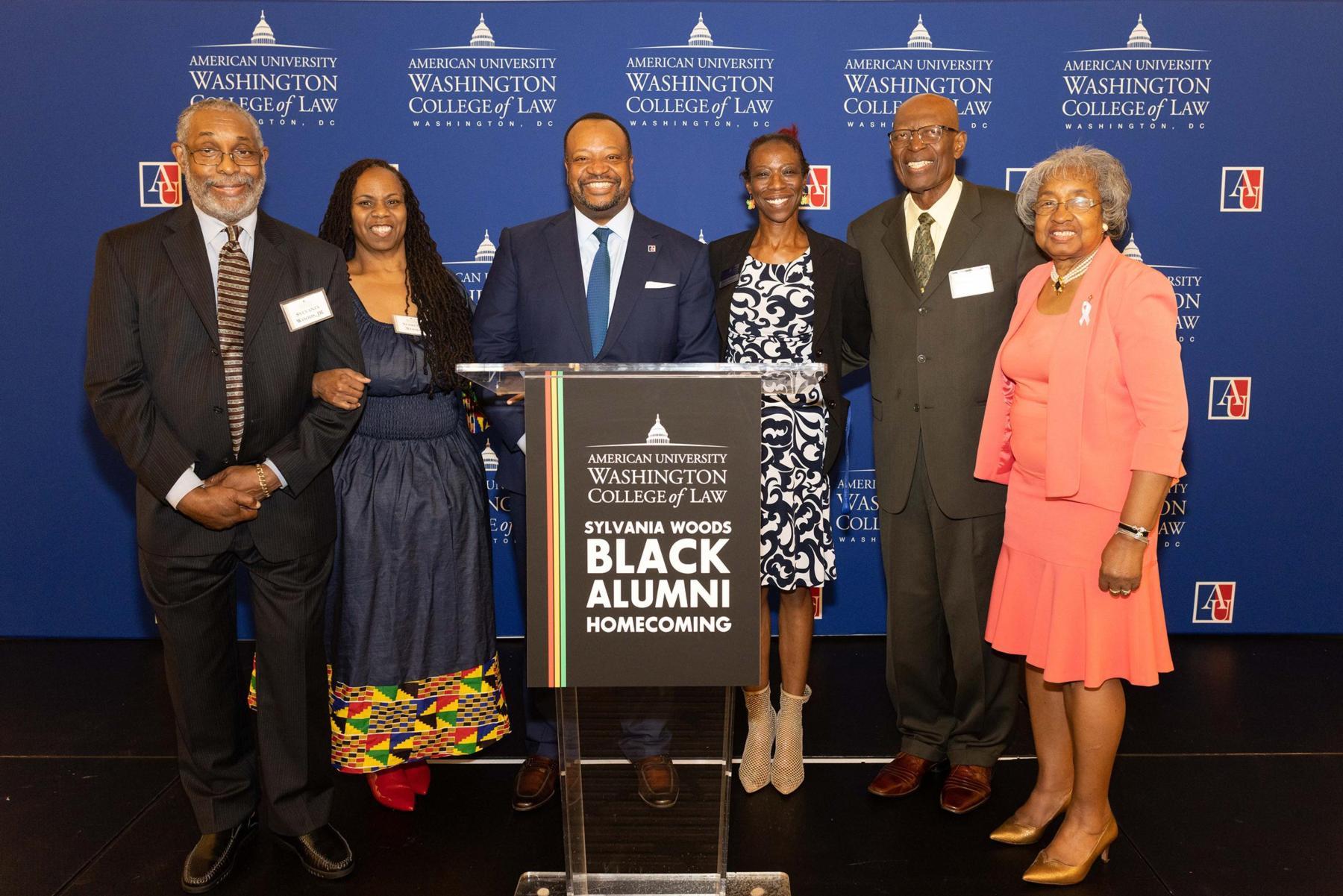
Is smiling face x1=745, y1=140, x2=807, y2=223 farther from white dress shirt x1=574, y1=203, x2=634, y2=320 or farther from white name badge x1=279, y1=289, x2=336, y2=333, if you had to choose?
white name badge x1=279, y1=289, x2=336, y2=333

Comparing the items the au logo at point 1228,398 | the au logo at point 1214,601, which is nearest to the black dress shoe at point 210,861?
the au logo at point 1214,601

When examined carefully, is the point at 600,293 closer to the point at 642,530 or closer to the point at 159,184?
the point at 642,530

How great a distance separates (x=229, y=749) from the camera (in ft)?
9.50

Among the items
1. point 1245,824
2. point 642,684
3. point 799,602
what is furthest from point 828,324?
point 1245,824

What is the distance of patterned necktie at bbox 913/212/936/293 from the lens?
10.8ft

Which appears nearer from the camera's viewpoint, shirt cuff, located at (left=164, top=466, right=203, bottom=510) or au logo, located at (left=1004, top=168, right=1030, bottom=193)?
shirt cuff, located at (left=164, top=466, right=203, bottom=510)

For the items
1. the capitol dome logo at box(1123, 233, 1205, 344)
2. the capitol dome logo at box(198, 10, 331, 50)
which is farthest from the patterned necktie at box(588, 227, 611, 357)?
the capitol dome logo at box(1123, 233, 1205, 344)

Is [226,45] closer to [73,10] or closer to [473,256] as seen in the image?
[73,10]

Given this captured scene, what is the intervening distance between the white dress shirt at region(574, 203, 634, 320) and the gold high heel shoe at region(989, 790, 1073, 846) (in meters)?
2.00

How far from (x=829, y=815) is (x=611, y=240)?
76.6 inches

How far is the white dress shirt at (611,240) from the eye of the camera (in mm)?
3152

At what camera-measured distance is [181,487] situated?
2652mm

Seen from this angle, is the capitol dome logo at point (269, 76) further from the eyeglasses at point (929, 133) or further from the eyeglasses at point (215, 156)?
the eyeglasses at point (929, 133)

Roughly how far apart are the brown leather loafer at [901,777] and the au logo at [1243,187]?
304 centimetres
